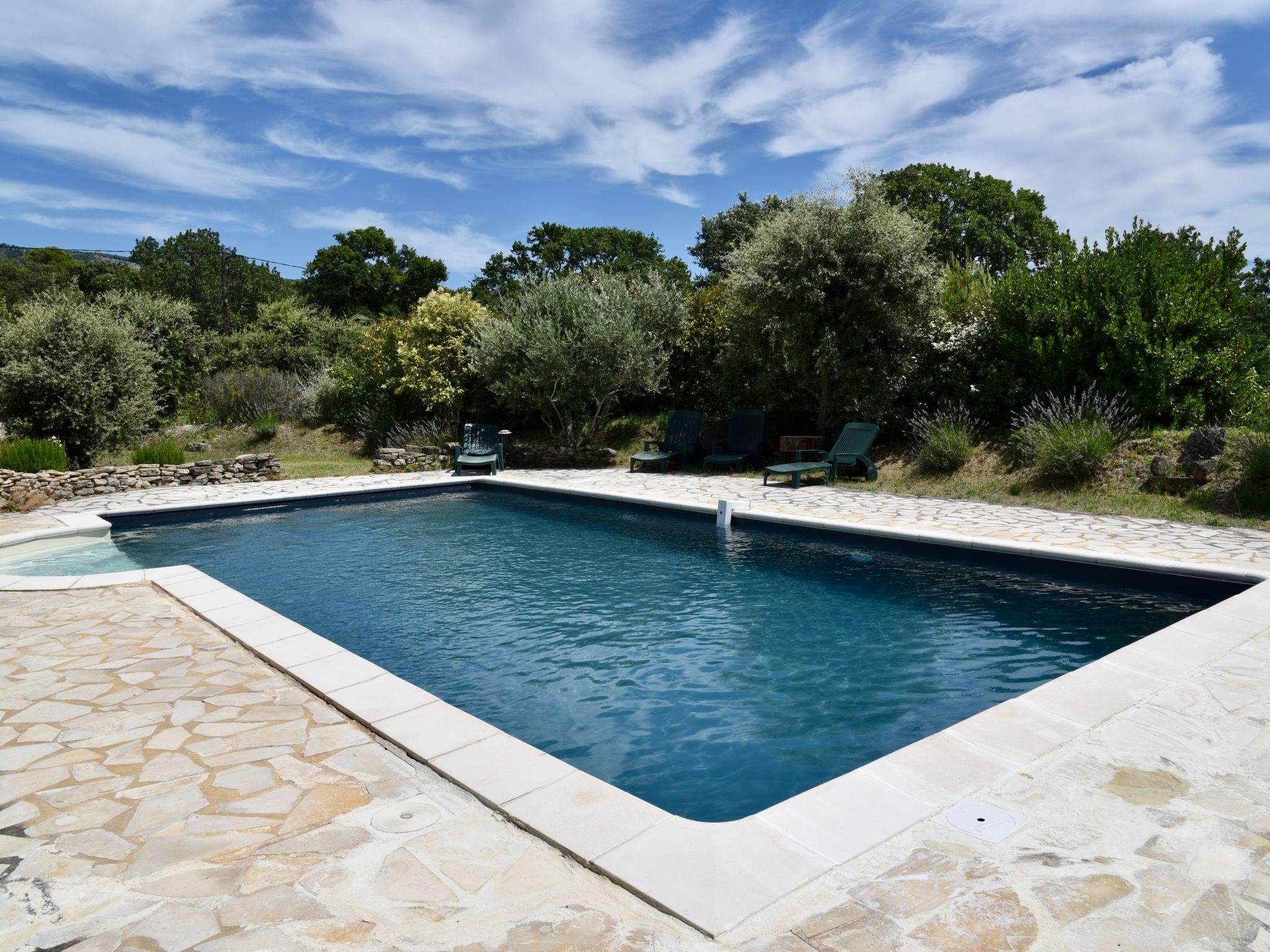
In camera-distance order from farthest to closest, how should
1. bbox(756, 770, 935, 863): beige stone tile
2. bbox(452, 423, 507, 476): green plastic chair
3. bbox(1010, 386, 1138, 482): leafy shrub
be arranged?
bbox(452, 423, 507, 476): green plastic chair < bbox(1010, 386, 1138, 482): leafy shrub < bbox(756, 770, 935, 863): beige stone tile

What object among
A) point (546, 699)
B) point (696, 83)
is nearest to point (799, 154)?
point (696, 83)

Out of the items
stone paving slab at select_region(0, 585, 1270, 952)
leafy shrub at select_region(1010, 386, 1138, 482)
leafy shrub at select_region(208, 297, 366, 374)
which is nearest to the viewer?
stone paving slab at select_region(0, 585, 1270, 952)

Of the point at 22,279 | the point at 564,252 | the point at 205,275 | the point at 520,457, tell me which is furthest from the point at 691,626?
the point at 22,279

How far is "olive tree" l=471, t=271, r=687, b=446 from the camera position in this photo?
1316 cm

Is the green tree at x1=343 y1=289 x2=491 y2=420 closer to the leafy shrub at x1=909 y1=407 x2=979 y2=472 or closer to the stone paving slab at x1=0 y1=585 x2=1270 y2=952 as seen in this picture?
the leafy shrub at x1=909 y1=407 x2=979 y2=472

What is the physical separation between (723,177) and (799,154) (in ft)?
8.51

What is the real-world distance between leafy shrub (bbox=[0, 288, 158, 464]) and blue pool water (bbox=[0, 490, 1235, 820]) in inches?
181

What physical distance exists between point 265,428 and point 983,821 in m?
17.3

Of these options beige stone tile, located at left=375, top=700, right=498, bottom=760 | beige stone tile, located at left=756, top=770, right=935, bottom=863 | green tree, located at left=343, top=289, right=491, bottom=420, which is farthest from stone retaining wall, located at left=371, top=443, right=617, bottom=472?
beige stone tile, located at left=756, top=770, right=935, bottom=863

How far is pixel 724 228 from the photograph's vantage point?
1387 inches

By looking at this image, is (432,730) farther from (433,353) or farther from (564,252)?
(564,252)

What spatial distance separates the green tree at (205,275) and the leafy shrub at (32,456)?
30.3 m

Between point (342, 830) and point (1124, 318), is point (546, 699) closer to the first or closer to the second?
point (342, 830)

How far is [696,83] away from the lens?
12164mm
